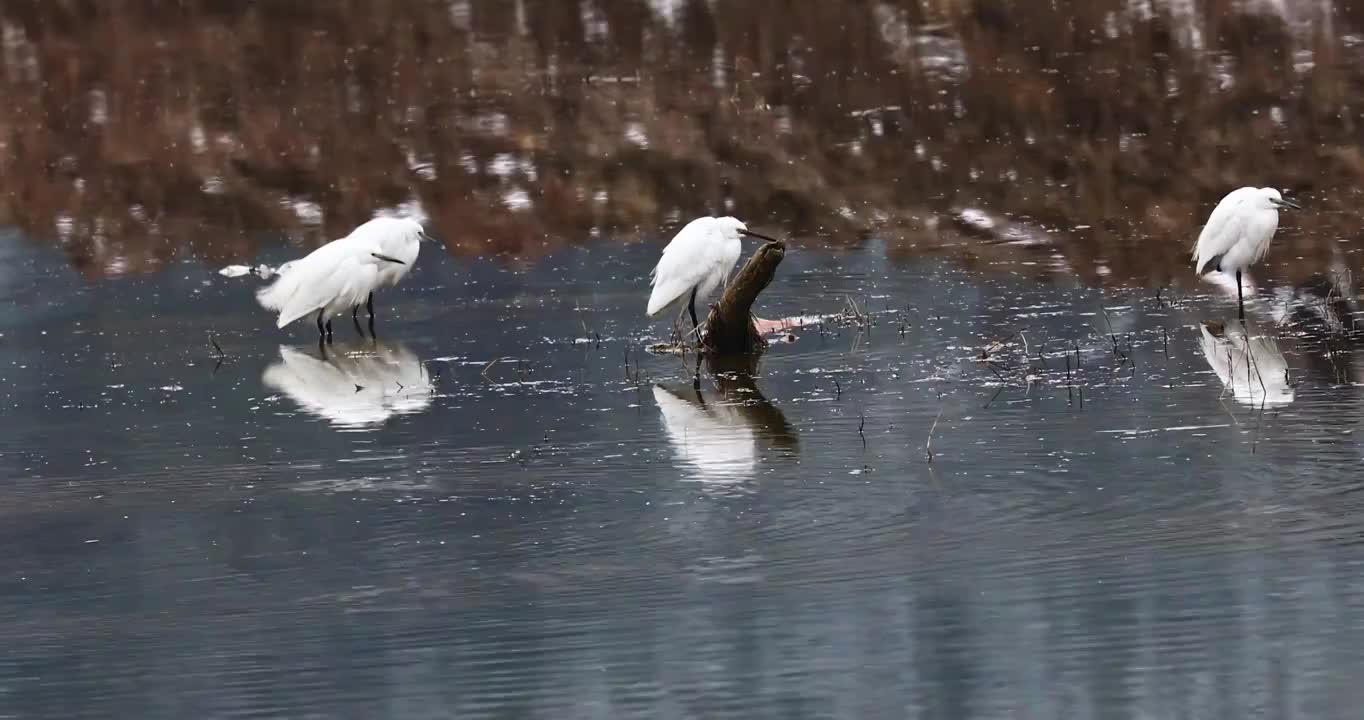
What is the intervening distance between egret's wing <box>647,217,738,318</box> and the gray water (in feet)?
1.64

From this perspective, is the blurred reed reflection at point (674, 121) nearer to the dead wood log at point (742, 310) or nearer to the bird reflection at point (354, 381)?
the dead wood log at point (742, 310)

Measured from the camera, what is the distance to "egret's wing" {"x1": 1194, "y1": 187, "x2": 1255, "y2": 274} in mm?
16828

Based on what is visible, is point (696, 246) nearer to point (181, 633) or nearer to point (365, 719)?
point (181, 633)

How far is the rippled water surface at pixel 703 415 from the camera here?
8047mm

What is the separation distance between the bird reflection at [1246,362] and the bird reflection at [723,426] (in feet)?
8.94

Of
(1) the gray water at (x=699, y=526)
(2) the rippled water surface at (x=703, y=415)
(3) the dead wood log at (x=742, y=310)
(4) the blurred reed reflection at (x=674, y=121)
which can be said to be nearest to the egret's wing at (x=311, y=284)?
(2) the rippled water surface at (x=703, y=415)

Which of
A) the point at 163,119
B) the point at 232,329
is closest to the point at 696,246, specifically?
the point at 232,329

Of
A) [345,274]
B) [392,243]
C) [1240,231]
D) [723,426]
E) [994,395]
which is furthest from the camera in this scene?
[392,243]

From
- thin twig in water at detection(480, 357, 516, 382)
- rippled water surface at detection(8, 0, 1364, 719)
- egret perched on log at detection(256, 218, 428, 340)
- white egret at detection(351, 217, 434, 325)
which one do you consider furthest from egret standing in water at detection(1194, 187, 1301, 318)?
egret perched on log at detection(256, 218, 428, 340)

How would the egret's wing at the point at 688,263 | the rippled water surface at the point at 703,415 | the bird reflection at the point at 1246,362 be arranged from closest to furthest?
the rippled water surface at the point at 703,415, the bird reflection at the point at 1246,362, the egret's wing at the point at 688,263

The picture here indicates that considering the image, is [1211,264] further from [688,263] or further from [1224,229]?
[688,263]

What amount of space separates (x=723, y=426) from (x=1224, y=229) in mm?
5954

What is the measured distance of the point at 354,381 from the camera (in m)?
15.4

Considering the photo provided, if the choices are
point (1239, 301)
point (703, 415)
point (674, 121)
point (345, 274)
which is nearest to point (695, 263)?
point (703, 415)
